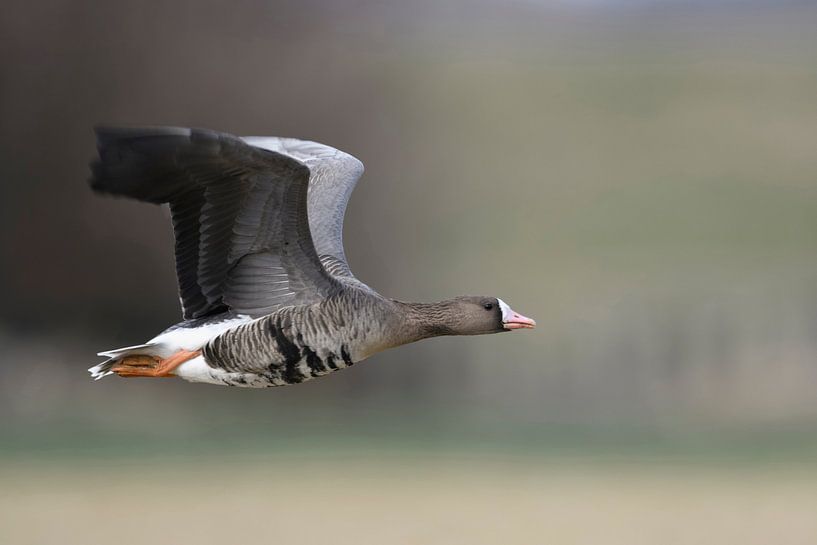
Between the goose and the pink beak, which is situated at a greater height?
the goose

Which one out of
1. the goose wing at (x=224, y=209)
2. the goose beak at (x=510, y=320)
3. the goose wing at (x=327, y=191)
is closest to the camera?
the goose wing at (x=224, y=209)

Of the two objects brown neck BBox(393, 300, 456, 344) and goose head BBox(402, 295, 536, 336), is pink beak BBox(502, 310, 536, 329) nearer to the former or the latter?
goose head BBox(402, 295, 536, 336)

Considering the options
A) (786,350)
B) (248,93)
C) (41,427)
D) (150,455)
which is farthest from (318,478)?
(786,350)

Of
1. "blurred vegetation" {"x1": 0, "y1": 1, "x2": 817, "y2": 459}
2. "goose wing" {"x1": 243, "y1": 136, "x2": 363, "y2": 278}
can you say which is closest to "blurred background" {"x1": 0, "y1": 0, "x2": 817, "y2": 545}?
"blurred vegetation" {"x1": 0, "y1": 1, "x2": 817, "y2": 459}

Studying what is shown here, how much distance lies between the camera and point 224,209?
14.9ft

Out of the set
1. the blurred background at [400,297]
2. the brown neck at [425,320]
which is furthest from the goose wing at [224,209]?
the blurred background at [400,297]

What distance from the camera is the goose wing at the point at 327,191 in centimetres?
553

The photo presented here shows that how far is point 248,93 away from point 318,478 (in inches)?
243

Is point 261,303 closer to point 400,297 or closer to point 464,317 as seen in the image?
point 464,317

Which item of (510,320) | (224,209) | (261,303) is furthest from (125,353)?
(510,320)

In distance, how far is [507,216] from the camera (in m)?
23.9

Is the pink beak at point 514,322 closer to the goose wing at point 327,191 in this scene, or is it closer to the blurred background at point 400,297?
the goose wing at point 327,191

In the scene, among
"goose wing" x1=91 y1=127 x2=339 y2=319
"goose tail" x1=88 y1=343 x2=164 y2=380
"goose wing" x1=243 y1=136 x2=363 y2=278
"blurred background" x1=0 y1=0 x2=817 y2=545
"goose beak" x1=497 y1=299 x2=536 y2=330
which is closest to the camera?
"goose wing" x1=91 y1=127 x2=339 y2=319

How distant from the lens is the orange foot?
4742 mm
